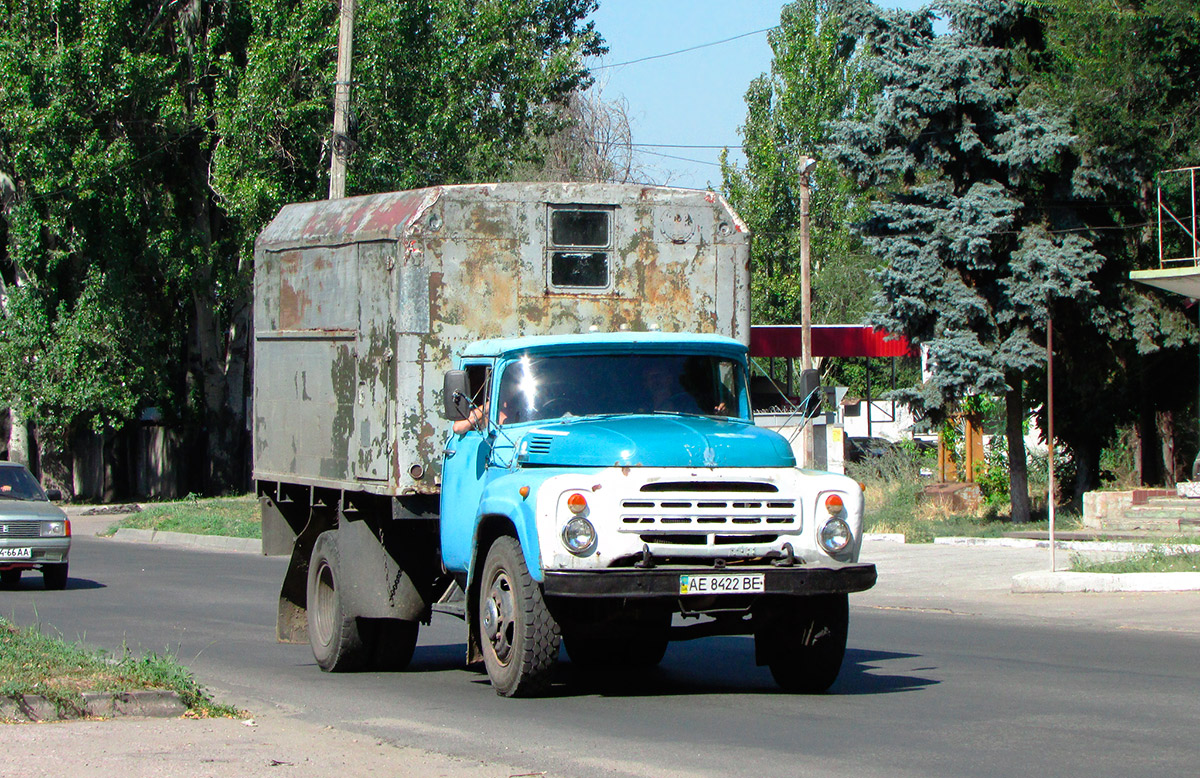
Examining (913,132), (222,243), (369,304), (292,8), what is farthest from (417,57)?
(369,304)

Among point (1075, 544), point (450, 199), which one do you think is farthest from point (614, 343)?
point (1075, 544)

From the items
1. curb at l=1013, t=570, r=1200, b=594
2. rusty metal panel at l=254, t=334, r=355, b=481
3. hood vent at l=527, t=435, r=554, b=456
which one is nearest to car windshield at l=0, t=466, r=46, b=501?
rusty metal panel at l=254, t=334, r=355, b=481

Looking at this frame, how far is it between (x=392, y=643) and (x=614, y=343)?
332cm

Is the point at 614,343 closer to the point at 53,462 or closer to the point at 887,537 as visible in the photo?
the point at 887,537

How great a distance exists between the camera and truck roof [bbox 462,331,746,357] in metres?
9.75

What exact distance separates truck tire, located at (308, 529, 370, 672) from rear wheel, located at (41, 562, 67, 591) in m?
8.15

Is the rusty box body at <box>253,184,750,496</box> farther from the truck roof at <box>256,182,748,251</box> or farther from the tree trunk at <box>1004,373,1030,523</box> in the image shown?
the tree trunk at <box>1004,373,1030,523</box>

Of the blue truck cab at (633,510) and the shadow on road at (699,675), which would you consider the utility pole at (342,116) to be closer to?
the shadow on road at (699,675)

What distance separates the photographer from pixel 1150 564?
17.4m

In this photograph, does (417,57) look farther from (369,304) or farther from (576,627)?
(576,627)

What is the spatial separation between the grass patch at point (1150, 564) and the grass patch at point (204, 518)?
15548 millimetres

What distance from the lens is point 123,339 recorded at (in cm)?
3831

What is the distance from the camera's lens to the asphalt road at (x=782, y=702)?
7387mm

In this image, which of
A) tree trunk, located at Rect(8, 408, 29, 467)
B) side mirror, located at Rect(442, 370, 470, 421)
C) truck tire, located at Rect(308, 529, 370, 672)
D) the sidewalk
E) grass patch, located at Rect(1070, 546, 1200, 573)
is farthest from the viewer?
tree trunk, located at Rect(8, 408, 29, 467)
